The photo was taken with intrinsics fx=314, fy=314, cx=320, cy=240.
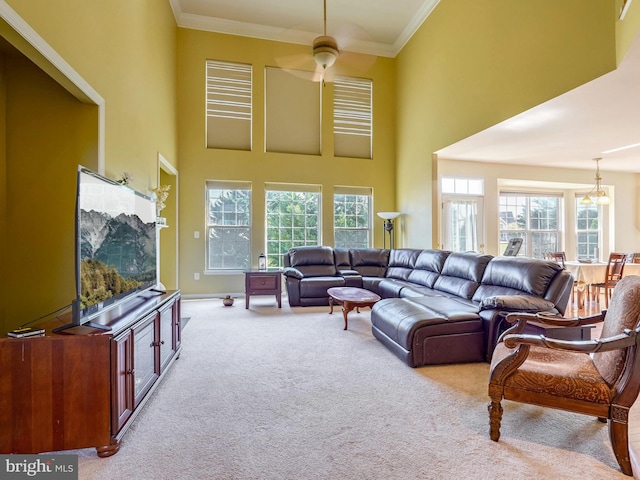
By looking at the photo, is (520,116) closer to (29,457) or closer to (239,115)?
(239,115)

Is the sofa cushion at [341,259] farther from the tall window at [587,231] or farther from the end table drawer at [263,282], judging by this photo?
the tall window at [587,231]

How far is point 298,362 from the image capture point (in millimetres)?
2889

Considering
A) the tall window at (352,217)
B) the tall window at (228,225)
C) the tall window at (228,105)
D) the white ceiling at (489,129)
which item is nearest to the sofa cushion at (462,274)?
the white ceiling at (489,129)

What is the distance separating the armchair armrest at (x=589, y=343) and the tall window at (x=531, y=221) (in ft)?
20.3

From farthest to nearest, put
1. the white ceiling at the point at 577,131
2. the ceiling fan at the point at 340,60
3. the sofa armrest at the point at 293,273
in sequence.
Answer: the ceiling fan at the point at 340,60, the sofa armrest at the point at 293,273, the white ceiling at the point at 577,131

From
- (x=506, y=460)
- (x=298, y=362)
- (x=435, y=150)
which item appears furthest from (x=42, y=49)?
(x=435, y=150)

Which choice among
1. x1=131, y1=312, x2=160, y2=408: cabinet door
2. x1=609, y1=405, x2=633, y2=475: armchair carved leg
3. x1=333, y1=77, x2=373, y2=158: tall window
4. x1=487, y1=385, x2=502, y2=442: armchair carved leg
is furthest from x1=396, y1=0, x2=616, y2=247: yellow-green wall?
x1=131, y1=312, x2=160, y2=408: cabinet door

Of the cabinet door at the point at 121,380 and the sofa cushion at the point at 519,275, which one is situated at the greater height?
the sofa cushion at the point at 519,275

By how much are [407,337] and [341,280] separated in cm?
262

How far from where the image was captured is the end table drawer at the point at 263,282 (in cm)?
514

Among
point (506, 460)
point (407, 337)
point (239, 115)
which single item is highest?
point (239, 115)

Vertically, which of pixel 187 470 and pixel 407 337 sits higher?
pixel 407 337

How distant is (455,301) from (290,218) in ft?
12.7

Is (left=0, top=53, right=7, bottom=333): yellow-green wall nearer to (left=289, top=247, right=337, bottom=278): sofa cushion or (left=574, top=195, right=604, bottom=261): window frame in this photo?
(left=289, top=247, right=337, bottom=278): sofa cushion
